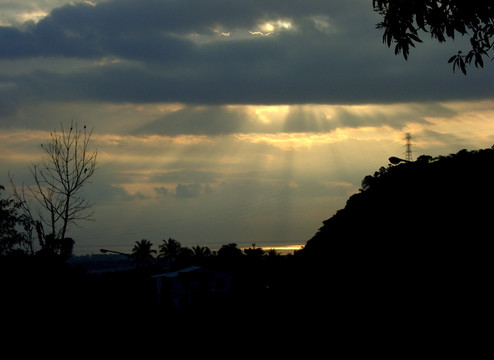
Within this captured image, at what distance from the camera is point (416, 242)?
12.5m

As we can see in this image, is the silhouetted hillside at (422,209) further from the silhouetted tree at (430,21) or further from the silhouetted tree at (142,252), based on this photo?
the silhouetted tree at (142,252)

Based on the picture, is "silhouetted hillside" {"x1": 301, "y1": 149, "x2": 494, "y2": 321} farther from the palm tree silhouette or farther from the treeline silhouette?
the palm tree silhouette

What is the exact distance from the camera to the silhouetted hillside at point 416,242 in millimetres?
11109

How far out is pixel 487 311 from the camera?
1013 centimetres

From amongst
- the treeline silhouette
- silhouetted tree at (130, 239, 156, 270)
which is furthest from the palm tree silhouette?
the treeline silhouette

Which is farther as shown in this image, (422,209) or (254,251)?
(254,251)

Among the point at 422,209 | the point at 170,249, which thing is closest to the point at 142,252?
the point at 170,249

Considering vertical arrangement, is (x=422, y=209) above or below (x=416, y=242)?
above

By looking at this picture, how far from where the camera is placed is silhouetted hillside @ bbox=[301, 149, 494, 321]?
11109mm

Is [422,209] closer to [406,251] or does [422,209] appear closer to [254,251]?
[406,251]

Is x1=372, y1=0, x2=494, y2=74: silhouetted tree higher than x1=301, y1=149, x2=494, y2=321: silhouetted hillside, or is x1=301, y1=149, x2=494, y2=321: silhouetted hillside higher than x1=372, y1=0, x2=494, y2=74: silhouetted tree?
x1=372, y1=0, x2=494, y2=74: silhouetted tree

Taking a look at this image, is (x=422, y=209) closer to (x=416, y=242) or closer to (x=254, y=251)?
(x=416, y=242)

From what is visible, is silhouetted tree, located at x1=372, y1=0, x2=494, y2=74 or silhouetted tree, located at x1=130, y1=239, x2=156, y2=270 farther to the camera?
silhouetted tree, located at x1=130, y1=239, x2=156, y2=270

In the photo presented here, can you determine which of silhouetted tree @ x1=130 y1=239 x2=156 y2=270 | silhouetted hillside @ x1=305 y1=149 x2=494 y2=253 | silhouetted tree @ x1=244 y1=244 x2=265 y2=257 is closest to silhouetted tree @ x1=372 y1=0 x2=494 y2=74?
silhouetted hillside @ x1=305 y1=149 x2=494 y2=253
